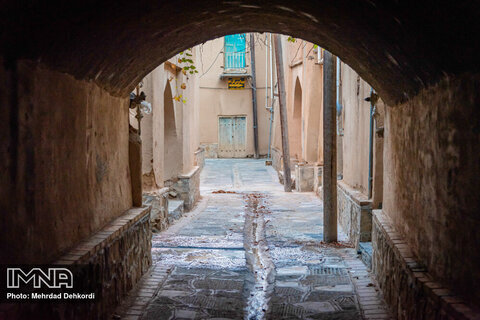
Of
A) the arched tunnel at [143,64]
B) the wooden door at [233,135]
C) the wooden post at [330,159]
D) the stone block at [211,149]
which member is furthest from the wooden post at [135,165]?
the stone block at [211,149]

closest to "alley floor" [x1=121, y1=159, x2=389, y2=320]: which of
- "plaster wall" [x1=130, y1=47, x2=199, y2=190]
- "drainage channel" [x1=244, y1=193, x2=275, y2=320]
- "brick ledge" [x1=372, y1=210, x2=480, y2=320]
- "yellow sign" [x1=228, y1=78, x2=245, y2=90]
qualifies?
"drainage channel" [x1=244, y1=193, x2=275, y2=320]

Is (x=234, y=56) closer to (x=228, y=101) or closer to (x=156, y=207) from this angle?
(x=228, y=101)

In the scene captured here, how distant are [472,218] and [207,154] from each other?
22.2 metres

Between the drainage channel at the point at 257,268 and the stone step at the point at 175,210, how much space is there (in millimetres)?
1215

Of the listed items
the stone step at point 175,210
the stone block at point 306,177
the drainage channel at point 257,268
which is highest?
the stone block at point 306,177

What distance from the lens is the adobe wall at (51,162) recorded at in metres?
2.50

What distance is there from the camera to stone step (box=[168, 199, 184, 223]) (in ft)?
27.8

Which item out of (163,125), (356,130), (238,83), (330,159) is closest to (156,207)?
(163,125)

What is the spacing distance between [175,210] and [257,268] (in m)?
3.52

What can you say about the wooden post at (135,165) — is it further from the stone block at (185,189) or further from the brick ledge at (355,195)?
the stone block at (185,189)

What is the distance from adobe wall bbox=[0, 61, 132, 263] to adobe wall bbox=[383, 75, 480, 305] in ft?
7.30

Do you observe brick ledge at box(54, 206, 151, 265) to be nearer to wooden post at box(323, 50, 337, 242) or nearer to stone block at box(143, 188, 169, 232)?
stone block at box(143, 188, 169, 232)

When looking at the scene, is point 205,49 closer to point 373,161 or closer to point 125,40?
point 373,161

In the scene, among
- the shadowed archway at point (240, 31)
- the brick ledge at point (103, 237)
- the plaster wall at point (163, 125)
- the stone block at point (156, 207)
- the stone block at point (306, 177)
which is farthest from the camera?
the stone block at point (306, 177)
